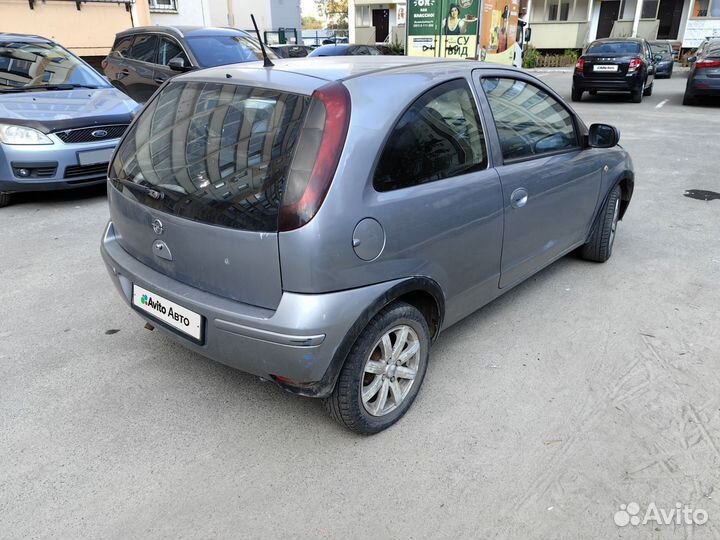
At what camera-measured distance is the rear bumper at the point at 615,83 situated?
1469 centimetres

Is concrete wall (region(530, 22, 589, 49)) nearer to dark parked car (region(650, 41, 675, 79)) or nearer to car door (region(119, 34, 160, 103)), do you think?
dark parked car (region(650, 41, 675, 79))

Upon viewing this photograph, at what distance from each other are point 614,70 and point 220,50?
10613 mm

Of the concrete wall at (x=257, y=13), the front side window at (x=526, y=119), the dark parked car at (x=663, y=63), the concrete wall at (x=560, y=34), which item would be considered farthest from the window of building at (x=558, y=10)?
the front side window at (x=526, y=119)

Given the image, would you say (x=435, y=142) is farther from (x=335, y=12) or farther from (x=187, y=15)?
(x=335, y=12)

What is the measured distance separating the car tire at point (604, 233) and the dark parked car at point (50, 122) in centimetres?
493

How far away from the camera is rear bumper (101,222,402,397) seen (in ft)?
7.31

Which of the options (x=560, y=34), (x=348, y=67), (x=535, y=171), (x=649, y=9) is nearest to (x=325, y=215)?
(x=348, y=67)

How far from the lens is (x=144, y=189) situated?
271cm

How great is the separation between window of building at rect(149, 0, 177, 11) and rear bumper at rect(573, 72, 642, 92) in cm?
1380

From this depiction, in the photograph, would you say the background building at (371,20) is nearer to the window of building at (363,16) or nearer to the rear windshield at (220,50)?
the window of building at (363,16)

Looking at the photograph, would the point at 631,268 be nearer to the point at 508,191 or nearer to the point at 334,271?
the point at 508,191

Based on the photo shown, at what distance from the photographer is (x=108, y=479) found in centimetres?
240

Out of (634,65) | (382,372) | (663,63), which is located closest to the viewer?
(382,372)

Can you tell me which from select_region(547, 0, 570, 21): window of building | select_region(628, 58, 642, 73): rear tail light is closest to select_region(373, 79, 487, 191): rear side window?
select_region(628, 58, 642, 73): rear tail light
